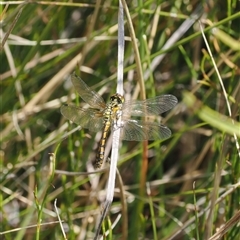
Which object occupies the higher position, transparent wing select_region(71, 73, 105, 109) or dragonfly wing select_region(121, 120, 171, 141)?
transparent wing select_region(71, 73, 105, 109)

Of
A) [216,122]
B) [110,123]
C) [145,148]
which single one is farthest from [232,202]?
[216,122]

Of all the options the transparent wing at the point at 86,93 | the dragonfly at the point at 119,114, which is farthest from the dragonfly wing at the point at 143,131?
the transparent wing at the point at 86,93

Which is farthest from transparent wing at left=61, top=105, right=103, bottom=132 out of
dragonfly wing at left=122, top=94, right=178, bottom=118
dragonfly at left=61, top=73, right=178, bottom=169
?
dragonfly wing at left=122, top=94, right=178, bottom=118

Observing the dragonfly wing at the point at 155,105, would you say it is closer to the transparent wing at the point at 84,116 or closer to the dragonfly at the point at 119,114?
the dragonfly at the point at 119,114

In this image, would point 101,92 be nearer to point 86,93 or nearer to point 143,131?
point 86,93

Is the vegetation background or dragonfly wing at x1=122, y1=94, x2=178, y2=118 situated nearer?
dragonfly wing at x1=122, y1=94, x2=178, y2=118

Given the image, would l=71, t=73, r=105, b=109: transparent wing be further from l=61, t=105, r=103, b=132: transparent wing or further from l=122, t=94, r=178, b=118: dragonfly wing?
l=122, t=94, r=178, b=118: dragonfly wing
